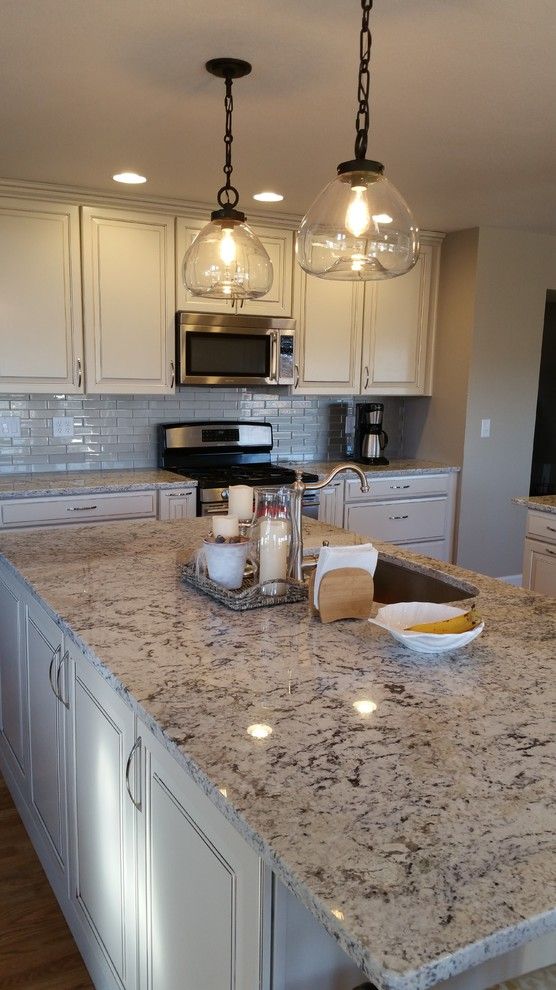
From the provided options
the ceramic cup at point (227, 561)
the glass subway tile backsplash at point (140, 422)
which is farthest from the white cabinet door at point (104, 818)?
the glass subway tile backsplash at point (140, 422)

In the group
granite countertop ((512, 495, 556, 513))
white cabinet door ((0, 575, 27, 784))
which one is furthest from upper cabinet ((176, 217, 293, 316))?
white cabinet door ((0, 575, 27, 784))

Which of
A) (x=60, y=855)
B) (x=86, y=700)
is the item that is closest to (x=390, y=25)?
(x=86, y=700)

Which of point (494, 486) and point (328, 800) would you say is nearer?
point (328, 800)

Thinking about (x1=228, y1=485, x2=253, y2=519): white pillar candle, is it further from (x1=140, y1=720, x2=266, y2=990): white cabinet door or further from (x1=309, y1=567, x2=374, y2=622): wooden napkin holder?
(x1=140, y1=720, x2=266, y2=990): white cabinet door

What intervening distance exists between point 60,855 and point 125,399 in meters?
2.81

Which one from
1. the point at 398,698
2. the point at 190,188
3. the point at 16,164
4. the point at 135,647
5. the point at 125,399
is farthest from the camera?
the point at 125,399

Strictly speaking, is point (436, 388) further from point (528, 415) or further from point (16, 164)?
point (16, 164)

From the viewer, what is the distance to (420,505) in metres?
4.80

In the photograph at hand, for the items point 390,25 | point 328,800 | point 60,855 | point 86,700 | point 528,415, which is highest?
point 390,25

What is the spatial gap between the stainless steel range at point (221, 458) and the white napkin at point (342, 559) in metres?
2.27

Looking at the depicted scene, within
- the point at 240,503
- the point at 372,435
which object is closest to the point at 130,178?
the point at 240,503

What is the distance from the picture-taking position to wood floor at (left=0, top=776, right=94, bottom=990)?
1922 mm

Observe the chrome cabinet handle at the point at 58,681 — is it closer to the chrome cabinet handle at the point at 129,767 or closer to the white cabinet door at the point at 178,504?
the chrome cabinet handle at the point at 129,767

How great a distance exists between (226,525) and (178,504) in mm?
2019
